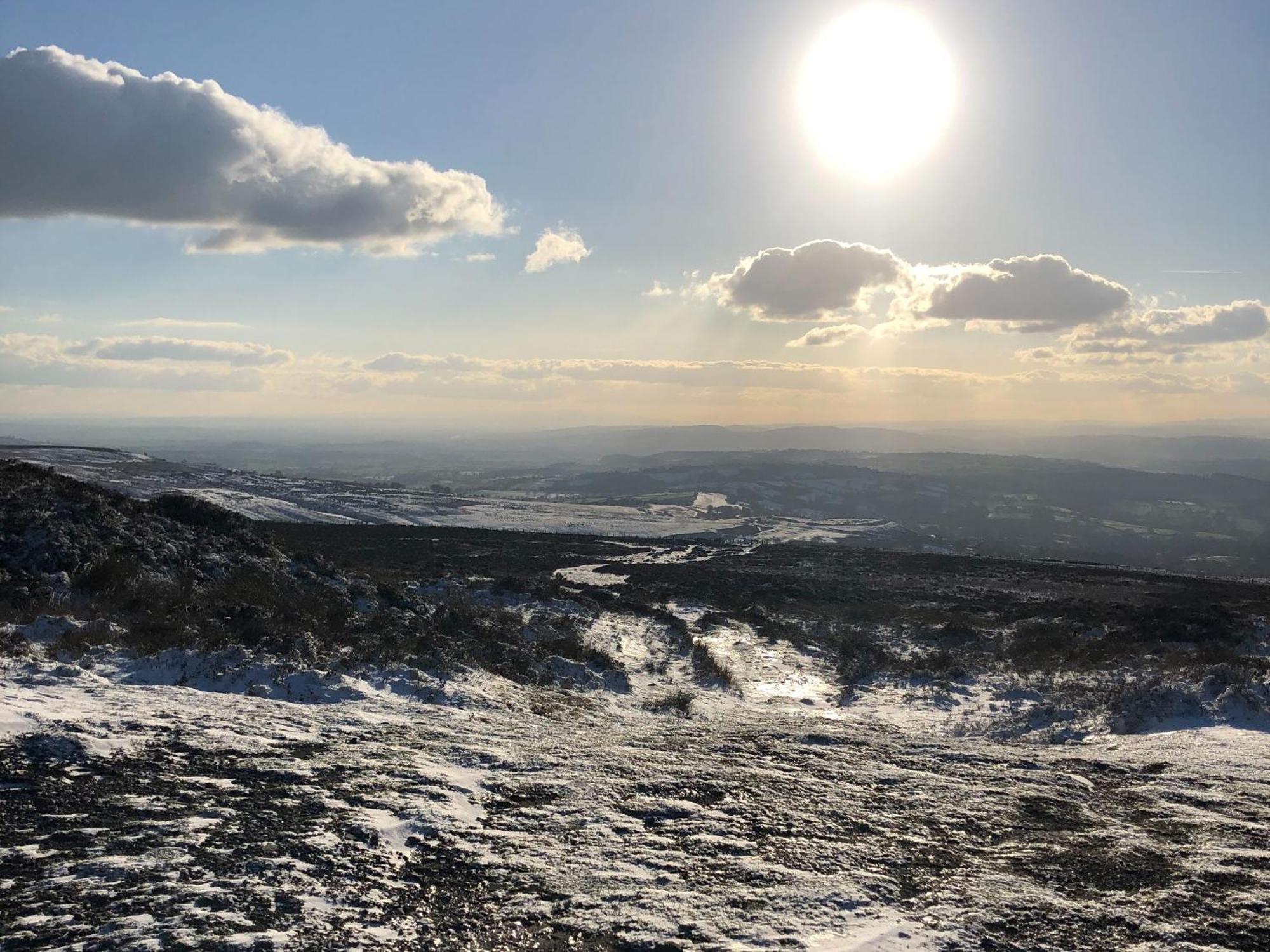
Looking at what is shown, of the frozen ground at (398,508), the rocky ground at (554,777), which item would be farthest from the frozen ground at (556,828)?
the frozen ground at (398,508)

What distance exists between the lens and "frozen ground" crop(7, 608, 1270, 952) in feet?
23.0

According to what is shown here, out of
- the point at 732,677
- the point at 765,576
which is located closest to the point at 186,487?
the point at 765,576

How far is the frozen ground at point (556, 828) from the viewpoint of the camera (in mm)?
6996

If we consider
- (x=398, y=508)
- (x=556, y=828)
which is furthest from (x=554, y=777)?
(x=398, y=508)

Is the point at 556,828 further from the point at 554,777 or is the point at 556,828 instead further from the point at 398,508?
the point at 398,508

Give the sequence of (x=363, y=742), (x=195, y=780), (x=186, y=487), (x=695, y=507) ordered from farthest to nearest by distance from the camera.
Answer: (x=695, y=507) < (x=186, y=487) < (x=363, y=742) < (x=195, y=780)

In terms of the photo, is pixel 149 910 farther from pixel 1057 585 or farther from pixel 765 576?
pixel 1057 585

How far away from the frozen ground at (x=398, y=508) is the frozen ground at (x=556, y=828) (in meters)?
68.3

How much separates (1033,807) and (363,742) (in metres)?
11.2

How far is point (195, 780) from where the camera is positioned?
9.52 metres

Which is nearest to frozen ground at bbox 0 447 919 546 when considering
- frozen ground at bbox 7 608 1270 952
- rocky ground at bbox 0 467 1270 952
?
rocky ground at bbox 0 467 1270 952

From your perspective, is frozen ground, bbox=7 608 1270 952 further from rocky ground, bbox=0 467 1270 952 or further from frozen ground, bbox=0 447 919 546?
frozen ground, bbox=0 447 919 546

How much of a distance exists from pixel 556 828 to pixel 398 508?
89.6 metres

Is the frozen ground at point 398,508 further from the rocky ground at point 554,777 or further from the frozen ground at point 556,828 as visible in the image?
the frozen ground at point 556,828
